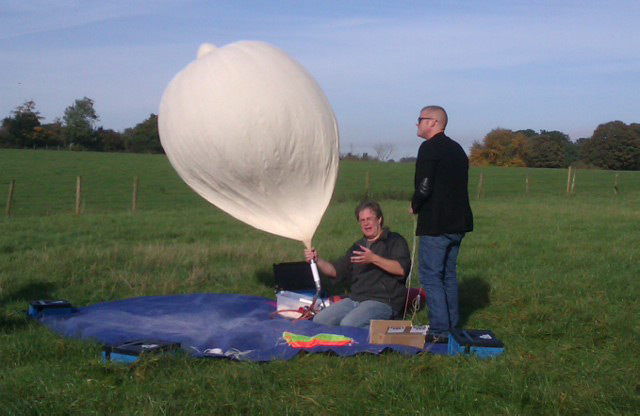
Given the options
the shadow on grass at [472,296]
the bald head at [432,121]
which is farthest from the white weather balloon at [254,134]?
the shadow on grass at [472,296]

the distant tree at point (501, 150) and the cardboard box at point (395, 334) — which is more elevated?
the distant tree at point (501, 150)

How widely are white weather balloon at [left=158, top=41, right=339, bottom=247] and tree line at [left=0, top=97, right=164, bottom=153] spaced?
200ft

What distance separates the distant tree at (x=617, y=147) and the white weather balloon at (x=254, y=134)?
77.5 meters

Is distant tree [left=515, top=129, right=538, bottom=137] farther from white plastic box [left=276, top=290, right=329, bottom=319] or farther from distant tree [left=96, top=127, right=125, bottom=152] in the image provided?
white plastic box [left=276, top=290, right=329, bottom=319]

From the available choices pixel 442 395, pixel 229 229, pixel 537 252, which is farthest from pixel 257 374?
pixel 229 229

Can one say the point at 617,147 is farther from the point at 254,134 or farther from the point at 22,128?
the point at 254,134

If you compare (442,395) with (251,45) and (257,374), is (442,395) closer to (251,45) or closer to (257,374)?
(257,374)

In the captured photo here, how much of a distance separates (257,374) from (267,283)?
3.70m

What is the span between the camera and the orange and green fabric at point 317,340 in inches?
211

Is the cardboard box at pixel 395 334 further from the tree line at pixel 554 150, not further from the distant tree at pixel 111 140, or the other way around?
the tree line at pixel 554 150

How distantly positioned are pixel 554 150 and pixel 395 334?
7742cm

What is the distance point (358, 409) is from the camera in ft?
13.4

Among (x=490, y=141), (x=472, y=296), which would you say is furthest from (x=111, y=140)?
(x=472, y=296)

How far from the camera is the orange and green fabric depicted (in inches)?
211
